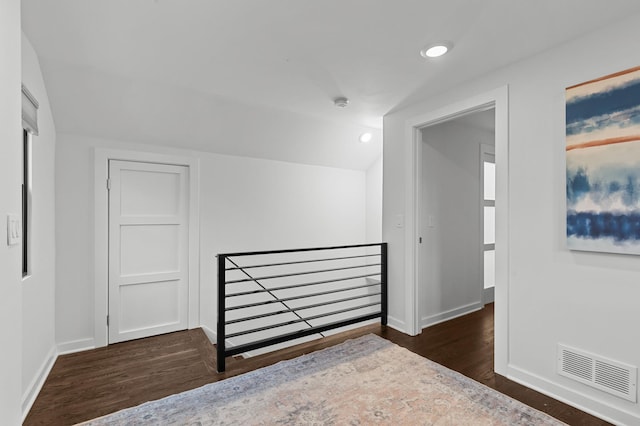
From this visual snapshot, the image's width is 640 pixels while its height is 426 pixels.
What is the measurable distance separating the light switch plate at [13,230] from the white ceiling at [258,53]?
3.90 feet

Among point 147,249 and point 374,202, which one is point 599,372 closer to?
point 374,202

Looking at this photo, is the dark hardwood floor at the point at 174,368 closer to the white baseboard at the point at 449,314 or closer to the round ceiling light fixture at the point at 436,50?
the white baseboard at the point at 449,314

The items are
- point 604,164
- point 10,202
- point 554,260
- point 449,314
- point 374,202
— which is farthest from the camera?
point 374,202

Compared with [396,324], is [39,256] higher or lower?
higher

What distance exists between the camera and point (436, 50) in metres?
2.04

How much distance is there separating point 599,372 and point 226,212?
3256mm

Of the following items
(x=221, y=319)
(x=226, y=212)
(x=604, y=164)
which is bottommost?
(x=221, y=319)

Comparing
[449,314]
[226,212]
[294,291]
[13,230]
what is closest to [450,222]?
[449,314]

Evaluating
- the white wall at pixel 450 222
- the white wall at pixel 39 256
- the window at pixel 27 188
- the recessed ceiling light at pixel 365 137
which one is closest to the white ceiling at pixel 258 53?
the white wall at pixel 39 256

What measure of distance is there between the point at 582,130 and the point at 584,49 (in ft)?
1.59

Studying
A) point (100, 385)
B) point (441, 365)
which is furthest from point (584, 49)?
point (100, 385)

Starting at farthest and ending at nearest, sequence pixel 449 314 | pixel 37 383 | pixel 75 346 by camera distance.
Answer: pixel 449 314, pixel 75 346, pixel 37 383

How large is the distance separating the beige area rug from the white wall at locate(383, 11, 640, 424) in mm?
373

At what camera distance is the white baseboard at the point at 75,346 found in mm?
2674
